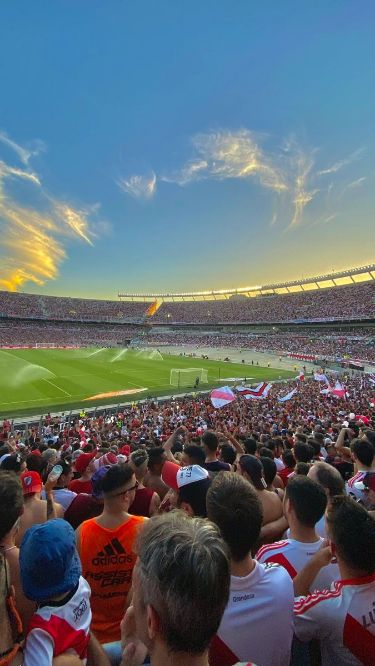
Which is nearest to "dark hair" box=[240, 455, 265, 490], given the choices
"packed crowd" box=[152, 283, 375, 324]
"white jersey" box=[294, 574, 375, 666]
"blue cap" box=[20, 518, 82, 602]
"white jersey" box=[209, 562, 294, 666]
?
"white jersey" box=[294, 574, 375, 666]

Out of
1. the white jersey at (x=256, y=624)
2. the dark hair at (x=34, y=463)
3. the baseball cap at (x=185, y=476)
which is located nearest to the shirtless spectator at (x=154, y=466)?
the dark hair at (x=34, y=463)

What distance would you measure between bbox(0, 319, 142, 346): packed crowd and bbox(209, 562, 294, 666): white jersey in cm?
7743

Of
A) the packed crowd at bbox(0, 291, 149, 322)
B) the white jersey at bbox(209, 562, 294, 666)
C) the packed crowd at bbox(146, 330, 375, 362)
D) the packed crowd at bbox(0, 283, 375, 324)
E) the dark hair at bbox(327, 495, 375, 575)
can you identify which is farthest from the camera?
the packed crowd at bbox(0, 291, 149, 322)

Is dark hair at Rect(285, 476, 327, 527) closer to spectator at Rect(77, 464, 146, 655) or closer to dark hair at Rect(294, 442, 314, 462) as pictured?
spectator at Rect(77, 464, 146, 655)

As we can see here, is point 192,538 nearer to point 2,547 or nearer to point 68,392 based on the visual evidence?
point 2,547

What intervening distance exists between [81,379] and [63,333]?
62123 mm

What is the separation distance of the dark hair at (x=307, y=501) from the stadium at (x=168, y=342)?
24856 mm

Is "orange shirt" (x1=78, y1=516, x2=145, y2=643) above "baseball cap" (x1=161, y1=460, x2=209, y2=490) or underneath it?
underneath

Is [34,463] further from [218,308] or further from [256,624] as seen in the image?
[218,308]

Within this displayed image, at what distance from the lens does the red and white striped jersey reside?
5.90ft

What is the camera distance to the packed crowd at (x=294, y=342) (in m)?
63.1

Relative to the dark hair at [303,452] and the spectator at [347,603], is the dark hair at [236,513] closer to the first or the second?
the spectator at [347,603]

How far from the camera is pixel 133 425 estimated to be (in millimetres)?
20328

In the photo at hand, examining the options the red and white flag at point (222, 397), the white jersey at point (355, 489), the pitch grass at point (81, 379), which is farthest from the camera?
the pitch grass at point (81, 379)
